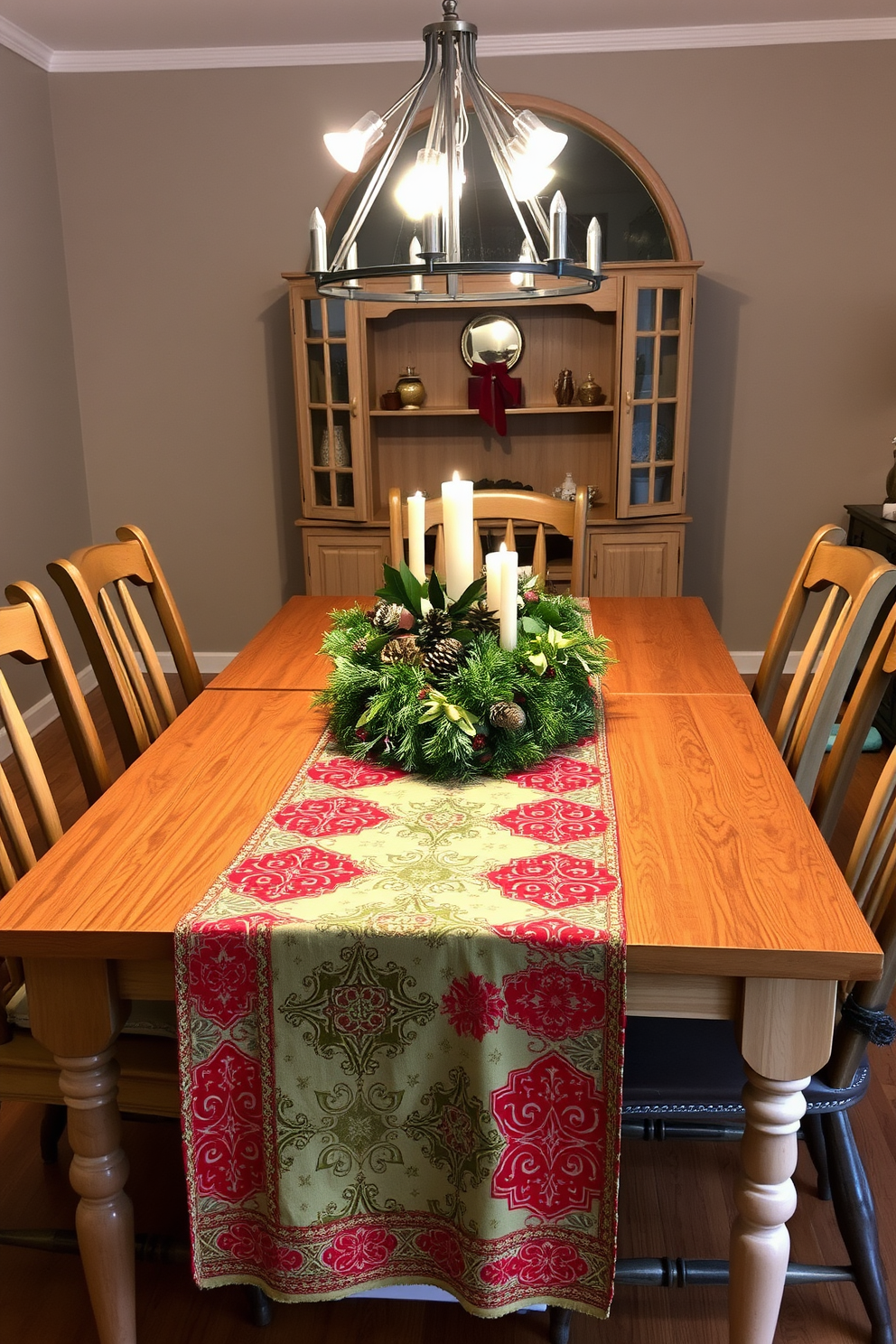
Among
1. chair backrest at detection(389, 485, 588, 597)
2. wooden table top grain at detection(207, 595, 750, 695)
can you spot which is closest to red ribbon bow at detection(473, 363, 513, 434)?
chair backrest at detection(389, 485, 588, 597)

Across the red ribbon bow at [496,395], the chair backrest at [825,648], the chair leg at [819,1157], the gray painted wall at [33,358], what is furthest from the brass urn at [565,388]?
the chair leg at [819,1157]

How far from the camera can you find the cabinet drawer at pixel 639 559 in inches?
161

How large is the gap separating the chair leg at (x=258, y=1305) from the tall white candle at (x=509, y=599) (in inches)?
39.6

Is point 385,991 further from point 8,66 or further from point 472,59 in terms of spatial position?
point 8,66

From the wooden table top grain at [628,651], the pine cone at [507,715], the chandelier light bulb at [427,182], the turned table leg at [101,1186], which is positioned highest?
the chandelier light bulb at [427,182]

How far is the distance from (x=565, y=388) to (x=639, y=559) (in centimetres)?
71

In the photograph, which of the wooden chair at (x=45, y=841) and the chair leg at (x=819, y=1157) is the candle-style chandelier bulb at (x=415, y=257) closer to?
the wooden chair at (x=45, y=841)

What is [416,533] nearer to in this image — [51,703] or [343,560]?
[343,560]

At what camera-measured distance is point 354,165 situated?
65.2 inches

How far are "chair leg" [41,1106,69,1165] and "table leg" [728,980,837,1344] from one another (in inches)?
45.5

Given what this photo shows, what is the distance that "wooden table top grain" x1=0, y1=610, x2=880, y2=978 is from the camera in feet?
3.78

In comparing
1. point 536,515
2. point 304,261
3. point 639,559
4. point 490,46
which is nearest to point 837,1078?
point 536,515

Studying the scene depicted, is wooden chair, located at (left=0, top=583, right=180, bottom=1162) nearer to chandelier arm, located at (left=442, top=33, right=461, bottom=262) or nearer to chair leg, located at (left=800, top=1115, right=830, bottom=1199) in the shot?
chandelier arm, located at (left=442, top=33, right=461, bottom=262)

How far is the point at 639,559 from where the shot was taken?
4121 millimetres
